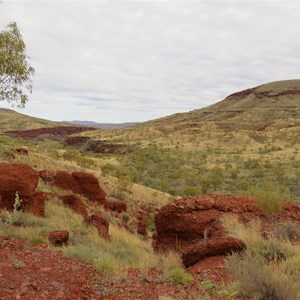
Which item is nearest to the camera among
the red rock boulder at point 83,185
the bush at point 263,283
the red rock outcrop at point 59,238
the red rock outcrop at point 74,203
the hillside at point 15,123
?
the bush at point 263,283

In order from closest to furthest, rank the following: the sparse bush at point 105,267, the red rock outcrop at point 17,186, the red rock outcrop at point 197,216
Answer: the sparse bush at point 105,267 < the red rock outcrop at point 197,216 < the red rock outcrop at point 17,186

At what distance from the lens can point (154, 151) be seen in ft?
153

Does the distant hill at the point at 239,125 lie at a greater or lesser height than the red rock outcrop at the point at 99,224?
greater

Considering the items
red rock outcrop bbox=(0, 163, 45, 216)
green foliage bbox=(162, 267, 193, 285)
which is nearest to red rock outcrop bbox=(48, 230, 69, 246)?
red rock outcrop bbox=(0, 163, 45, 216)

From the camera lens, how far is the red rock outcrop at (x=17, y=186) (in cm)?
1119

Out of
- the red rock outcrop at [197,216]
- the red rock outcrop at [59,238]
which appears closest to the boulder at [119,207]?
the red rock outcrop at [197,216]

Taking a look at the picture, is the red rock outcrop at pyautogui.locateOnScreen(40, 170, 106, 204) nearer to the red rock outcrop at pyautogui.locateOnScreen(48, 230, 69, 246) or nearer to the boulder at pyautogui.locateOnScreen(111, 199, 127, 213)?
the boulder at pyautogui.locateOnScreen(111, 199, 127, 213)

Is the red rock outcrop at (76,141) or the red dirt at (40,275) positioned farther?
the red rock outcrop at (76,141)

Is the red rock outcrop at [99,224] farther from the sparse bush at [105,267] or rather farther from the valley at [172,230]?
the sparse bush at [105,267]

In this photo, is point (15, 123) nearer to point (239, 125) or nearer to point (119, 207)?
point (239, 125)

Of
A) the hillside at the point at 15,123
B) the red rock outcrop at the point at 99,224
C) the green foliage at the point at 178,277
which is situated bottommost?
the red rock outcrop at the point at 99,224

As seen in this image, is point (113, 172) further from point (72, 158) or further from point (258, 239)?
point (258, 239)

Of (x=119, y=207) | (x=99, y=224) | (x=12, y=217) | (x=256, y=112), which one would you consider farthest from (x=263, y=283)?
(x=256, y=112)

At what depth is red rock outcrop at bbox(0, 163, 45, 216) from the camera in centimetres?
1119
